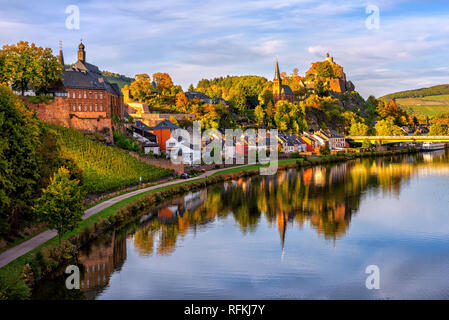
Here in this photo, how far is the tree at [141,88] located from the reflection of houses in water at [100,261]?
59.9 m

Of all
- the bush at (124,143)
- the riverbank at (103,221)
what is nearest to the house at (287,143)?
the riverbank at (103,221)

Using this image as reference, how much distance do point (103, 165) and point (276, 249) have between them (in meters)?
21.9

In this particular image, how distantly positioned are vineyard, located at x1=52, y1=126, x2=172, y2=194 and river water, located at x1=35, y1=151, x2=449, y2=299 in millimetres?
4469

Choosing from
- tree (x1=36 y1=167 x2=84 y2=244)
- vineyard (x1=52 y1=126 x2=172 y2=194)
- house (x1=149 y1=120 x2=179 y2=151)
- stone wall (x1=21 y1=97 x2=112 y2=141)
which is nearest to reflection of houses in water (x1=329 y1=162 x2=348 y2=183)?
vineyard (x1=52 y1=126 x2=172 y2=194)

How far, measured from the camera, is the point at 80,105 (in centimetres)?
5459

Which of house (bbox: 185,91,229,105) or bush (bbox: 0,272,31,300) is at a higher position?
house (bbox: 185,91,229,105)

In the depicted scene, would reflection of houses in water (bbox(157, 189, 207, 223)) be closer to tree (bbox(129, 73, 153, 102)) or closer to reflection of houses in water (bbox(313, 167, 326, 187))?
reflection of houses in water (bbox(313, 167, 326, 187))

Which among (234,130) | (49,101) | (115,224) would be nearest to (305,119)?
(234,130)

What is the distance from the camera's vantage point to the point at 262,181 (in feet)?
189

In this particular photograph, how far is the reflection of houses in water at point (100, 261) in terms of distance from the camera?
22272mm

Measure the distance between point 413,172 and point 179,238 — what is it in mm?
45466

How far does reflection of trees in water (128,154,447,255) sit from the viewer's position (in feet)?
108

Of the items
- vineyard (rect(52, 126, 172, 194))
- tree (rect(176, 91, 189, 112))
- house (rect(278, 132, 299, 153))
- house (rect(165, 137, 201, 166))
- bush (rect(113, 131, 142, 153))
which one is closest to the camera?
vineyard (rect(52, 126, 172, 194))
